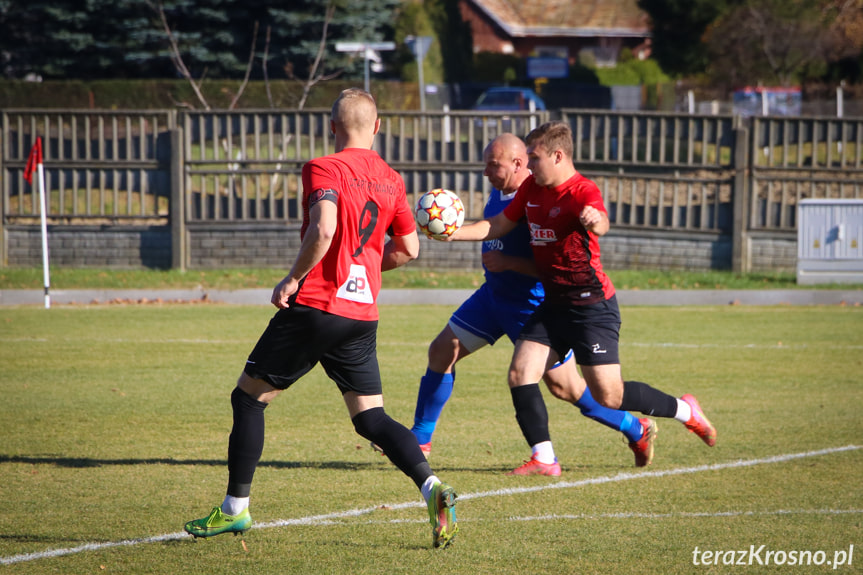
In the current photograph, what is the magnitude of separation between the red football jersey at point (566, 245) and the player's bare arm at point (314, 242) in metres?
1.89

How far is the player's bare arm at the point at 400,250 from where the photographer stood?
5.44 meters

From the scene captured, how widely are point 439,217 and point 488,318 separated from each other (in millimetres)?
1081

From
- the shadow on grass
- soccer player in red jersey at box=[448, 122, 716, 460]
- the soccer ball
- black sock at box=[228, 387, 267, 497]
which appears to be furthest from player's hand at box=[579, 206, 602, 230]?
the shadow on grass

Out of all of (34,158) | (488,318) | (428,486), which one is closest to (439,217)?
(488,318)

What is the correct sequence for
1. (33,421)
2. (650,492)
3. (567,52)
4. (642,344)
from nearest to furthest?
(650,492) < (33,421) < (642,344) < (567,52)

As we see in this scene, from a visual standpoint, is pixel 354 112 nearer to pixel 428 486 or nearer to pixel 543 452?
pixel 428 486

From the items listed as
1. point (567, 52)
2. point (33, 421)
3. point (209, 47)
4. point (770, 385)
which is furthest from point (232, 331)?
point (567, 52)

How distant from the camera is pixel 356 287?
16.5 feet

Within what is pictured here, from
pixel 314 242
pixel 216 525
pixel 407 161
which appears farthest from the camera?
pixel 407 161

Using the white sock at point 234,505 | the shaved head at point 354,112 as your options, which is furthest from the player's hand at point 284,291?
the white sock at point 234,505

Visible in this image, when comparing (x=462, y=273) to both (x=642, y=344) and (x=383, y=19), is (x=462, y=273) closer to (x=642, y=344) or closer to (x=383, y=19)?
(x=642, y=344)

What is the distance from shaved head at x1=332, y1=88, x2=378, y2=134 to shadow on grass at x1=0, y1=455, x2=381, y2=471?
2.62 m

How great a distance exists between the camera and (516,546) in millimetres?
5105

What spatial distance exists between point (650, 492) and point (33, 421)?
4838 millimetres
